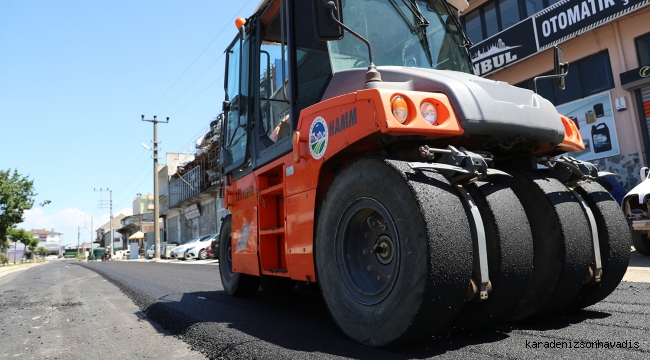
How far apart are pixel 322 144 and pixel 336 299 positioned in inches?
41.6

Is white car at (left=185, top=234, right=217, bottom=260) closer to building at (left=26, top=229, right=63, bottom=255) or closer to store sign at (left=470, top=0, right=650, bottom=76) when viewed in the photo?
store sign at (left=470, top=0, right=650, bottom=76)

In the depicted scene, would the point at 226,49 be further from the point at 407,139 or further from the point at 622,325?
the point at 622,325

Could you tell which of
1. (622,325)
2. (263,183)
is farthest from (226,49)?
(622,325)

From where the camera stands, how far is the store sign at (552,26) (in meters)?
12.2

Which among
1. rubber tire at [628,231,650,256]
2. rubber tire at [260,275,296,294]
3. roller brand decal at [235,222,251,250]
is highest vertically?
roller brand decal at [235,222,251,250]

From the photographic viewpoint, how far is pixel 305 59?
13.5 ft

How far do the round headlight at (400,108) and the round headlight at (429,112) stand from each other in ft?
0.33

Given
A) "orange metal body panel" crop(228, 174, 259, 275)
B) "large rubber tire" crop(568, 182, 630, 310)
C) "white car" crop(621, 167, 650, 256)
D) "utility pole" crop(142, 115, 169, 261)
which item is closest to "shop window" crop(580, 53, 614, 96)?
"white car" crop(621, 167, 650, 256)

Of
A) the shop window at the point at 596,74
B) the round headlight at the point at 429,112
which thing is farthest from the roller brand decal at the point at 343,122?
the shop window at the point at 596,74

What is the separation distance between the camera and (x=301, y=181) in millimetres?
3738

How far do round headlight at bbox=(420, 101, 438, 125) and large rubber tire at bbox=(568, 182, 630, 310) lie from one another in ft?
4.46

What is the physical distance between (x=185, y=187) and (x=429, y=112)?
43027mm

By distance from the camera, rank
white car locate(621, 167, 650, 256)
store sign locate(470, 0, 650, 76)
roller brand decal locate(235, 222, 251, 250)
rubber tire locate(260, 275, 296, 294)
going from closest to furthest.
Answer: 1. roller brand decal locate(235, 222, 251, 250)
2. rubber tire locate(260, 275, 296, 294)
3. white car locate(621, 167, 650, 256)
4. store sign locate(470, 0, 650, 76)

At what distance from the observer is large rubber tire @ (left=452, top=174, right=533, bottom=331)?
9.02ft
